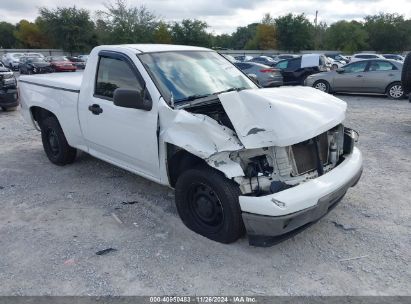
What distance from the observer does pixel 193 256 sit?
3.46m

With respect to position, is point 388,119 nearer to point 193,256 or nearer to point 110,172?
point 110,172

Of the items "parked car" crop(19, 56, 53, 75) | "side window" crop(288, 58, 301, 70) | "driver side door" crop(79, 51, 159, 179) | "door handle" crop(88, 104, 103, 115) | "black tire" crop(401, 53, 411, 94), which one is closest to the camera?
"driver side door" crop(79, 51, 159, 179)

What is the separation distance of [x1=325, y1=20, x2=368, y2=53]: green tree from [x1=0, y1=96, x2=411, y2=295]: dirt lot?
178ft

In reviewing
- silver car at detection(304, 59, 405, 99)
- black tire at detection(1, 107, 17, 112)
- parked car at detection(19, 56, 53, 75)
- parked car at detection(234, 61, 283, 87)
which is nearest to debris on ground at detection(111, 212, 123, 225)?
black tire at detection(1, 107, 17, 112)

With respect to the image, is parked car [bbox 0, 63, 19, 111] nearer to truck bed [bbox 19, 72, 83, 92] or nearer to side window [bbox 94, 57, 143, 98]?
truck bed [bbox 19, 72, 83, 92]

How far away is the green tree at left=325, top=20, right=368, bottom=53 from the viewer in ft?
176

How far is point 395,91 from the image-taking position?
13609mm

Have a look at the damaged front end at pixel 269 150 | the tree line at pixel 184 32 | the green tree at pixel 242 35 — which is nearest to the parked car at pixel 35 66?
the tree line at pixel 184 32

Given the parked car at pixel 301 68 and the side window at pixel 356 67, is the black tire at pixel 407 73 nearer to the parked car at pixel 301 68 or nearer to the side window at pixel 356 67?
the side window at pixel 356 67

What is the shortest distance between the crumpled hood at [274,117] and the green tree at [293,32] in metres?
55.4

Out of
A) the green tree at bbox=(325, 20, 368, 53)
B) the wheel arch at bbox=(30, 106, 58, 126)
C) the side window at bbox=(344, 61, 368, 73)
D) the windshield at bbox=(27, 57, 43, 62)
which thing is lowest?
the wheel arch at bbox=(30, 106, 58, 126)

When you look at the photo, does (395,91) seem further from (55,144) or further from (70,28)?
(70,28)

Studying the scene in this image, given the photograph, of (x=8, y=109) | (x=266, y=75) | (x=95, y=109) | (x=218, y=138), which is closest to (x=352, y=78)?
(x=266, y=75)

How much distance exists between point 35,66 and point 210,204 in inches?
1217
